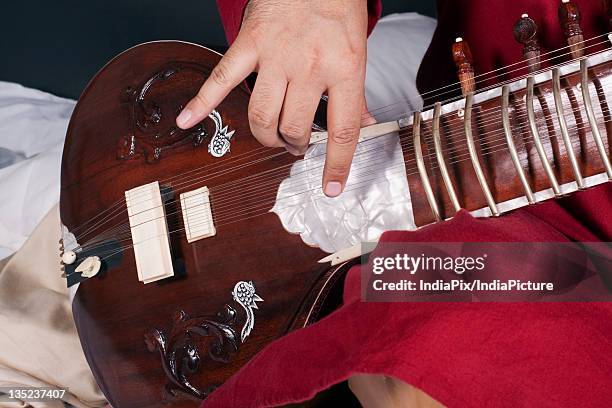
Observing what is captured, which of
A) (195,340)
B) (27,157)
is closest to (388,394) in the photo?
(195,340)

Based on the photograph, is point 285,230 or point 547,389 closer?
point 547,389

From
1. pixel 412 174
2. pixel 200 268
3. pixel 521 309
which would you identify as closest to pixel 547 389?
pixel 521 309

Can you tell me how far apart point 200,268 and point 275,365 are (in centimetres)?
28

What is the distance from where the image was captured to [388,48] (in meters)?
1.71

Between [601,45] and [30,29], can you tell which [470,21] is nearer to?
[601,45]

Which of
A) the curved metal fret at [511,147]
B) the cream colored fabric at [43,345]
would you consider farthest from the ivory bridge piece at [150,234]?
the curved metal fret at [511,147]

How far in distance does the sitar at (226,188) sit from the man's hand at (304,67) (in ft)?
0.41

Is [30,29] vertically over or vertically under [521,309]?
over

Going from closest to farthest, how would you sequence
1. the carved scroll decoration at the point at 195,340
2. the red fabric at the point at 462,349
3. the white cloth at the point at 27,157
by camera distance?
the red fabric at the point at 462,349, the carved scroll decoration at the point at 195,340, the white cloth at the point at 27,157

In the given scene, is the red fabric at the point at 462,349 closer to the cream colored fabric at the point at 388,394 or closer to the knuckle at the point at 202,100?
the cream colored fabric at the point at 388,394

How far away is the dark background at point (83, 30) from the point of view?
187 cm

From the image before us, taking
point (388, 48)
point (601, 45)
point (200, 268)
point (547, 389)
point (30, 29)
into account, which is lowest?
point (547, 389)

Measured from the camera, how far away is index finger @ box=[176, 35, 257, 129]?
2.79 ft

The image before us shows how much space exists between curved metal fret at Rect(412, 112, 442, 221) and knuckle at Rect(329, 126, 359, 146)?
4.2 inches
